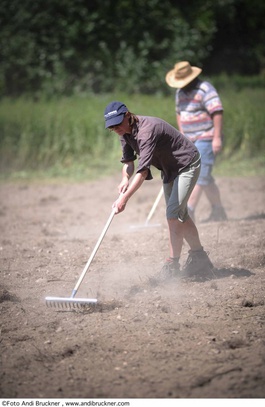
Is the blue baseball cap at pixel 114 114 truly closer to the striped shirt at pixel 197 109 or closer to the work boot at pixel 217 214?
the striped shirt at pixel 197 109

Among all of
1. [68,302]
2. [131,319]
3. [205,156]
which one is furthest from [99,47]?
[131,319]

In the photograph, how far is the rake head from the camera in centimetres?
562

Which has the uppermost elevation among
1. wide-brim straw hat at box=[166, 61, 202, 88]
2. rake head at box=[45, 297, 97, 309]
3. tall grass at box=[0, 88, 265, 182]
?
wide-brim straw hat at box=[166, 61, 202, 88]

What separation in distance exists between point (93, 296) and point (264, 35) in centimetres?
2407

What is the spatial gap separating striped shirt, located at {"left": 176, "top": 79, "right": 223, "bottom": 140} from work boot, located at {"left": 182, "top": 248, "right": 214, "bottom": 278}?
2.22 meters

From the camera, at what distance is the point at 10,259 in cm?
770

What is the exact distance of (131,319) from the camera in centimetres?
555

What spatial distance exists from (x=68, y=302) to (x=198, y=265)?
4.85ft

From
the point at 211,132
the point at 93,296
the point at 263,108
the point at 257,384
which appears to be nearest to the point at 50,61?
the point at 263,108

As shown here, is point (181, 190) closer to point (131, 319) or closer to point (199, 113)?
point (131, 319)

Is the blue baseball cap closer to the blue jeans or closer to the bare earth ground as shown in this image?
the bare earth ground

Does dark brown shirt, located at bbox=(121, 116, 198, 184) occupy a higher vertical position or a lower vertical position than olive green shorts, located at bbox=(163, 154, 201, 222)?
higher

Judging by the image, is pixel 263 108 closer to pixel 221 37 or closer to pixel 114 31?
pixel 114 31
